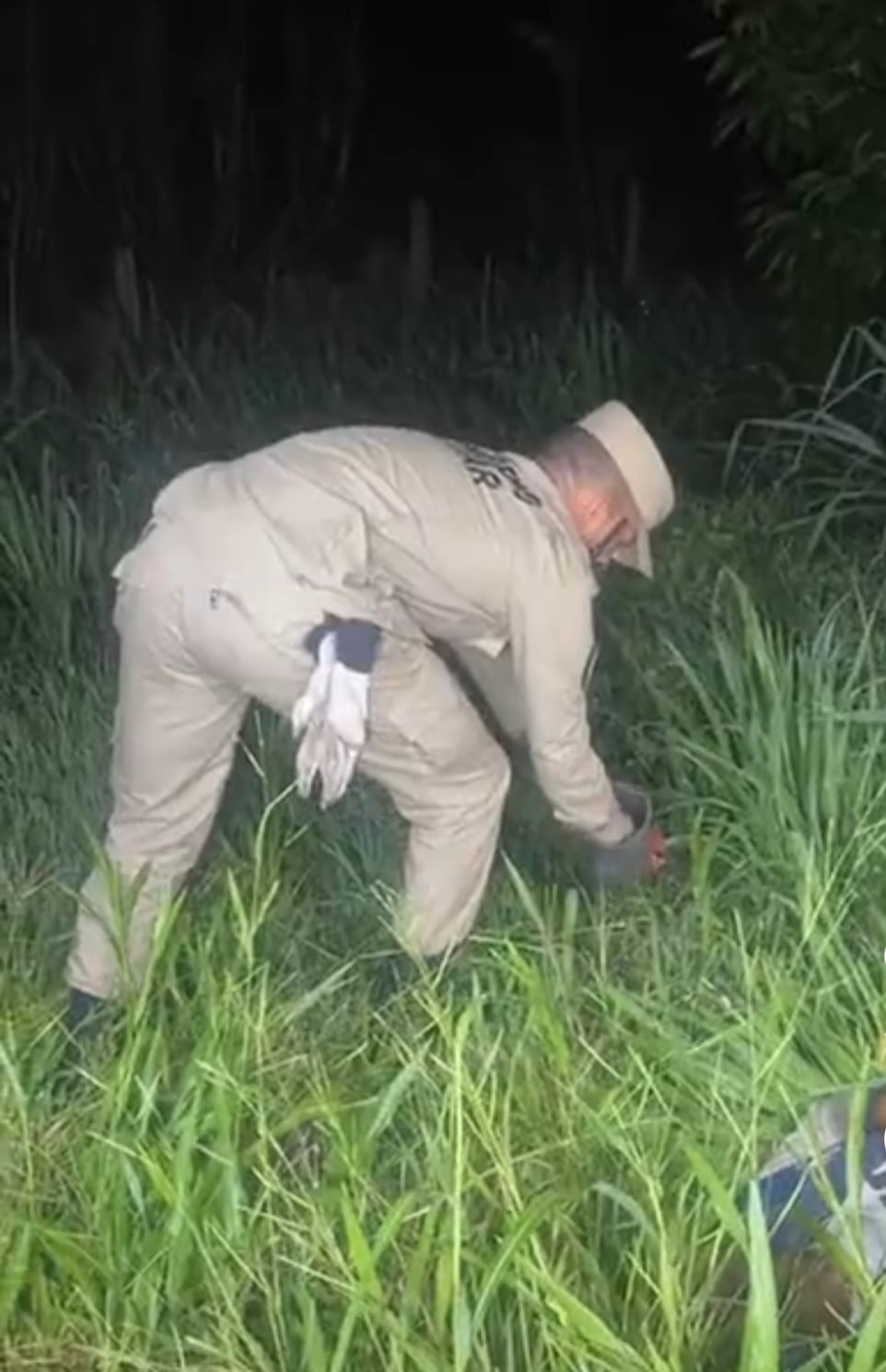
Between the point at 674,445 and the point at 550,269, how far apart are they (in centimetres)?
208

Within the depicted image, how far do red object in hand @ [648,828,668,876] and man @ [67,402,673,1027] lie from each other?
0.17 feet

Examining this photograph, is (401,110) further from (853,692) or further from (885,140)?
(853,692)

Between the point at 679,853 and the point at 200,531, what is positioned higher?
the point at 200,531

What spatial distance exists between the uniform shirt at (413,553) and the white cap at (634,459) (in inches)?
4.0

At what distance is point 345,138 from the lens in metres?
9.84

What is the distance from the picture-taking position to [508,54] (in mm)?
10438

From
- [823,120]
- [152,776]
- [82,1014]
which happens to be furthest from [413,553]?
[823,120]

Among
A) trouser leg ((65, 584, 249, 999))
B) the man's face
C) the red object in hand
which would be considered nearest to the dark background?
the red object in hand

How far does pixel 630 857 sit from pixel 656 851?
3.0 inches

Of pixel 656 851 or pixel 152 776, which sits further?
pixel 656 851

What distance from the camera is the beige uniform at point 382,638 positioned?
3.71m

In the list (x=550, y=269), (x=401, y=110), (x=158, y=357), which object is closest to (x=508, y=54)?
(x=401, y=110)

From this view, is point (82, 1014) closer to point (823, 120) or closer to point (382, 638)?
point (382, 638)

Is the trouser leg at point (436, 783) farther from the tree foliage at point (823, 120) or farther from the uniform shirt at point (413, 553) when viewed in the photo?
the tree foliage at point (823, 120)
